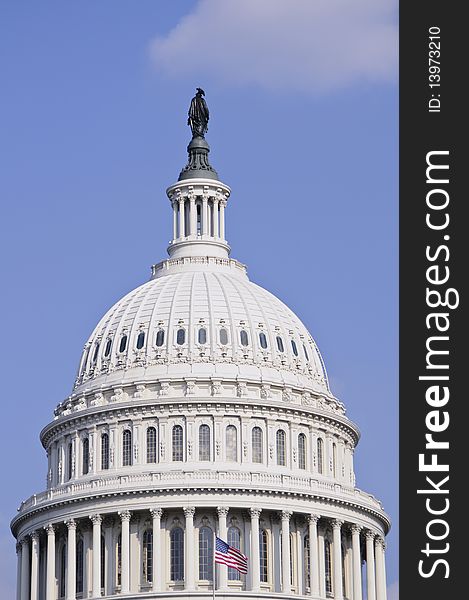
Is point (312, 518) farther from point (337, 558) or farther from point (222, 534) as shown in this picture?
point (222, 534)

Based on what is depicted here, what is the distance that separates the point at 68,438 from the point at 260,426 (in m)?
15.6

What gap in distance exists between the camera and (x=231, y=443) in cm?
14888

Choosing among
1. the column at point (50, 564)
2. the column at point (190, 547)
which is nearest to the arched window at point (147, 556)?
the column at point (190, 547)

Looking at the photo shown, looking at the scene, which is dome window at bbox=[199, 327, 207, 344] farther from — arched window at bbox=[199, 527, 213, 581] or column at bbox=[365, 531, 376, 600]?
column at bbox=[365, 531, 376, 600]

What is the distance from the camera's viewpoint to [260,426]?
492 feet

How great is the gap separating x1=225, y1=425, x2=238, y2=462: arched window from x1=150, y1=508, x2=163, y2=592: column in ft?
24.7

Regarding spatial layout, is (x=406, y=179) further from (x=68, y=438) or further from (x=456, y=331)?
(x=68, y=438)

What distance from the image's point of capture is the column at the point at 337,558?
5773 inches

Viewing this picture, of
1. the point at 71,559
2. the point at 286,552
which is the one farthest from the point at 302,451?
the point at 71,559

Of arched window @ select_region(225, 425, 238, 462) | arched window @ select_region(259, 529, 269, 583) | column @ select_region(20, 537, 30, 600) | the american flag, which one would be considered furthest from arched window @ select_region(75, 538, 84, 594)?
the american flag

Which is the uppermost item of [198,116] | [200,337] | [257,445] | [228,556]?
[198,116]

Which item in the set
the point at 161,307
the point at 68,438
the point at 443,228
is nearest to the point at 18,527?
the point at 68,438

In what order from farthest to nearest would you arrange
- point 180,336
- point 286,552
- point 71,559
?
point 180,336 < point 71,559 < point 286,552

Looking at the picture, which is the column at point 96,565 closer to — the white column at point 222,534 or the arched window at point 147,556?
the arched window at point 147,556
